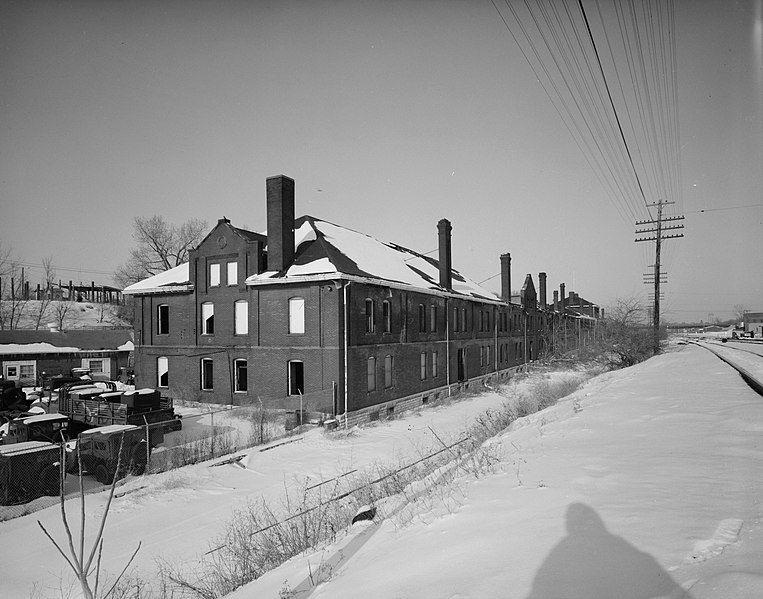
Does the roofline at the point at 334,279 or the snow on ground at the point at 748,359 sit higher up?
the roofline at the point at 334,279

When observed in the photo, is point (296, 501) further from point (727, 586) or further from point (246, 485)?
point (727, 586)

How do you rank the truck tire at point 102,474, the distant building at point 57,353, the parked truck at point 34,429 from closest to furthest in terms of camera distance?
the truck tire at point 102,474, the parked truck at point 34,429, the distant building at point 57,353

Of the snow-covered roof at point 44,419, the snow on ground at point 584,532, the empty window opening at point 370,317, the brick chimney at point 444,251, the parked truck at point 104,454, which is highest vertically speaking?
the brick chimney at point 444,251

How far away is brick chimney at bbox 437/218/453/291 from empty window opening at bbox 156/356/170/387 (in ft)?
60.6

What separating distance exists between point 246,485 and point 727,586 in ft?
38.8

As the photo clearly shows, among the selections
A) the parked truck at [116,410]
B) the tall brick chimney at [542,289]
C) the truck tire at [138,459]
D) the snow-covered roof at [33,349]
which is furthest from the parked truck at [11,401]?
the tall brick chimney at [542,289]

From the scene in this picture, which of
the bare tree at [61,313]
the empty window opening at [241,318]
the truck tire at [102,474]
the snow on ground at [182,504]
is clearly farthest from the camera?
the bare tree at [61,313]

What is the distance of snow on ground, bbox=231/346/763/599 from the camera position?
3766 mm

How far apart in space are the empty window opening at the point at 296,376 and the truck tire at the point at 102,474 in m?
9.44

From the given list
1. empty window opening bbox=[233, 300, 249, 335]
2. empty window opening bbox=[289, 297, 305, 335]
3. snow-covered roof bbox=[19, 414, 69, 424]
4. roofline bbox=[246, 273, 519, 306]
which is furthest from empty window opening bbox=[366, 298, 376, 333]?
snow-covered roof bbox=[19, 414, 69, 424]

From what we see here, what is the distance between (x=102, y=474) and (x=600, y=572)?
13.6 m

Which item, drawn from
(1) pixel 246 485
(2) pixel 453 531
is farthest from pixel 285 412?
(2) pixel 453 531

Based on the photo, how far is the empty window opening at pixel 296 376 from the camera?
21.5m

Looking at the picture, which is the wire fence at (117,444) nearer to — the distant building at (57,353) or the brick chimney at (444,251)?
the distant building at (57,353)
